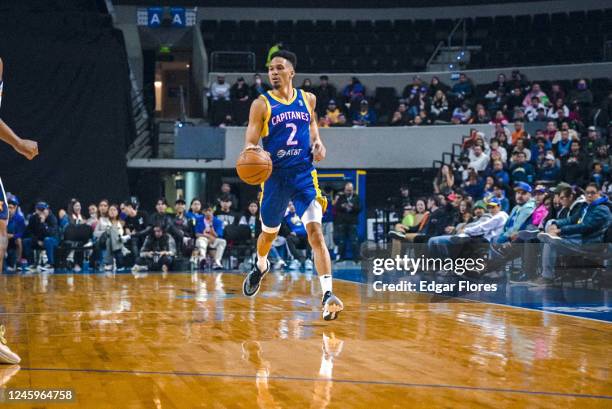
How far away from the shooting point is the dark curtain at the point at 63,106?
15242mm

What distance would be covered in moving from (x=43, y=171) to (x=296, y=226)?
17.7ft

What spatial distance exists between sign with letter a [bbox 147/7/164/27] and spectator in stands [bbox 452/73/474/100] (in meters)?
9.04

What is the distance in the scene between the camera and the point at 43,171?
15266mm

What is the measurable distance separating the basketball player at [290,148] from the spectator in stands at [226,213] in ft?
28.3

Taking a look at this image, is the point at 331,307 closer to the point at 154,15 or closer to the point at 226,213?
the point at 226,213

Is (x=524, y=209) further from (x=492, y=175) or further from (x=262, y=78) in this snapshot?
(x=262, y=78)

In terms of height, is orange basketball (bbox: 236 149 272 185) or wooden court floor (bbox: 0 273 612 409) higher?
orange basketball (bbox: 236 149 272 185)

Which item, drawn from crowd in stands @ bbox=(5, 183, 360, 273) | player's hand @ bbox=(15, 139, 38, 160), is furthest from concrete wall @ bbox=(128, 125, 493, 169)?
player's hand @ bbox=(15, 139, 38, 160)

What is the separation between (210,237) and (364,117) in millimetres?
6826

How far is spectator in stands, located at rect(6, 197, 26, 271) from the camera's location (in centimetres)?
1364

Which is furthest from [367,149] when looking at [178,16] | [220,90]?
[178,16]

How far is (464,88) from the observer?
1945 centimetres

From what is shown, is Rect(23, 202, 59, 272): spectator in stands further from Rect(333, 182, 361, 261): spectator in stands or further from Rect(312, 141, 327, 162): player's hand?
Rect(312, 141, 327, 162): player's hand

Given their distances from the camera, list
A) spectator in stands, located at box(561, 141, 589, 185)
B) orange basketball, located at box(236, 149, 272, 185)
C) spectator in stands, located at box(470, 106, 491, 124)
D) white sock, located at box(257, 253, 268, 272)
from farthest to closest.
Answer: spectator in stands, located at box(470, 106, 491, 124)
spectator in stands, located at box(561, 141, 589, 185)
white sock, located at box(257, 253, 268, 272)
orange basketball, located at box(236, 149, 272, 185)
